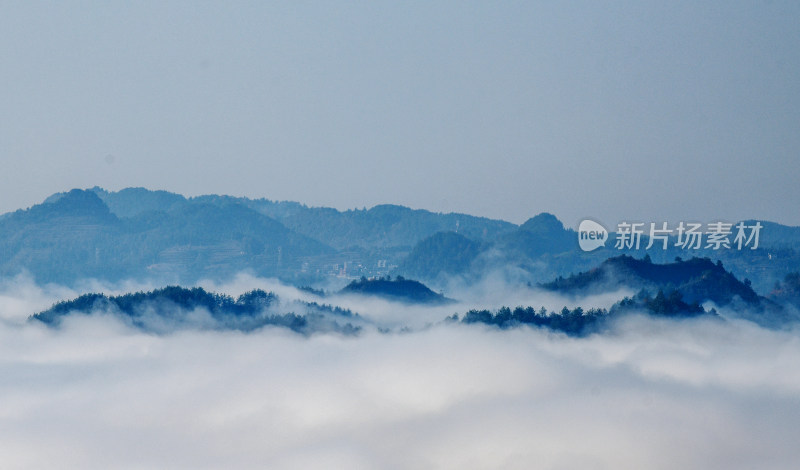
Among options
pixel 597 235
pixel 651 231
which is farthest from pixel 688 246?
pixel 597 235

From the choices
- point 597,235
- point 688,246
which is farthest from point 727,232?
point 597,235

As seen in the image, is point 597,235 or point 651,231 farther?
point 597,235

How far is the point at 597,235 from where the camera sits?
18850cm

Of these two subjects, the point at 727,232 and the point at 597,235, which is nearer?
the point at 727,232

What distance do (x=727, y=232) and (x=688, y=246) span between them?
7.62m

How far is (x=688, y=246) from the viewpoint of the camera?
133125mm

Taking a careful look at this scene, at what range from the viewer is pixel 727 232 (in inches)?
4970

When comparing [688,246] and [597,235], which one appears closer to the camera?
[688,246]

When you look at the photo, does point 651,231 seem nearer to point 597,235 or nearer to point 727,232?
point 727,232

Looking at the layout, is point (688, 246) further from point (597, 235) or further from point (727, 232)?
point (597, 235)

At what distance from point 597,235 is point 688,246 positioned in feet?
182

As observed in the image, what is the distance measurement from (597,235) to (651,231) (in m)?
58.3

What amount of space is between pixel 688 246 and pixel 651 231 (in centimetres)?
629
